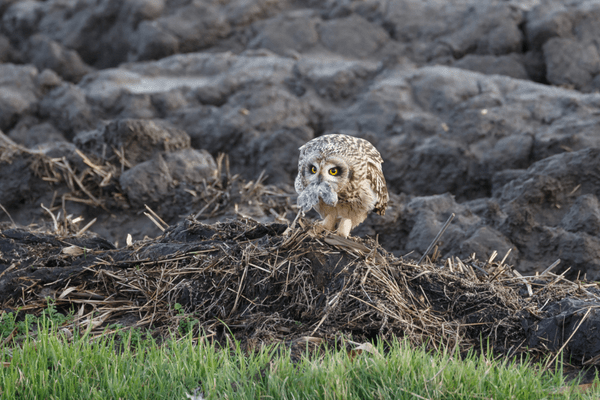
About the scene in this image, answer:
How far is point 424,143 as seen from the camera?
8.66 meters

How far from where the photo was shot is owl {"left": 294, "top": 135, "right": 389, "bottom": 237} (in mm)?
3789

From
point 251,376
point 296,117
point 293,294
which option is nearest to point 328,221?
point 293,294

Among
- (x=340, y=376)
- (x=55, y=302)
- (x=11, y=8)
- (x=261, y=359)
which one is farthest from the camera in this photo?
(x=11, y=8)

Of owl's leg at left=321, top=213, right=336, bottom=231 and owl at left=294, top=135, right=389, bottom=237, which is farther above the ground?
owl at left=294, top=135, right=389, bottom=237

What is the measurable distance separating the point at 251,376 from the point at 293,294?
0.91 m

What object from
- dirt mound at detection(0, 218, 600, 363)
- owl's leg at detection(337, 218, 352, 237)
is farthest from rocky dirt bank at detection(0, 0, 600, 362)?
owl's leg at detection(337, 218, 352, 237)

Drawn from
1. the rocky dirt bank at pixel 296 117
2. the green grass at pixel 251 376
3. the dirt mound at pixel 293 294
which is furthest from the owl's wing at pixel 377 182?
the green grass at pixel 251 376

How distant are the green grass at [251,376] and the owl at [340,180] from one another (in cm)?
111

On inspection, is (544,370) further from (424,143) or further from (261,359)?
(424,143)

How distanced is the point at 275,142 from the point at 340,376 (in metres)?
6.24

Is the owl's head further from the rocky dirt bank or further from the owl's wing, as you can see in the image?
the rocky dirt bank

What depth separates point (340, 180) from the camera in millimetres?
3869

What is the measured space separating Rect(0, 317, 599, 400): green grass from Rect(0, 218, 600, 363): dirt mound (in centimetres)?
41

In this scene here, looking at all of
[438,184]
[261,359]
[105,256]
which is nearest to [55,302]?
[105,256]
